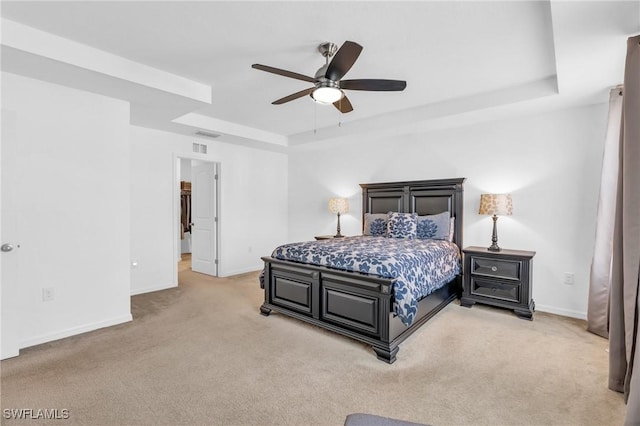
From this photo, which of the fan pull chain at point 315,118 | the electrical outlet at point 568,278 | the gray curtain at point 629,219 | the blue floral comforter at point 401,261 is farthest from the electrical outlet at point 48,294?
the electrical outlet at point 568,278

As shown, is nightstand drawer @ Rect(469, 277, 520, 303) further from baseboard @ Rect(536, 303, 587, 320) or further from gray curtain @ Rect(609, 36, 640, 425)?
gray curtain @ Rect(609, 36, 640, 425)

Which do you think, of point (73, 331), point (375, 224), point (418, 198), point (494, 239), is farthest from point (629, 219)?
point (73, 331)

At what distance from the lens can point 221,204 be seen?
560 centimetres

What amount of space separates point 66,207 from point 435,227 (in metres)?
4.34

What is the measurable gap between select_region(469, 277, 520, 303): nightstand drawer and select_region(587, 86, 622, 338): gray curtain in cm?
67

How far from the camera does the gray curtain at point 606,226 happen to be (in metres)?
3.04

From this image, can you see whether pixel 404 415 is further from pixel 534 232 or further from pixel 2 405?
pixel 534 232

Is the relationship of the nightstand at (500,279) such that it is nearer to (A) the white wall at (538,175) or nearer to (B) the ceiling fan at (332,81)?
(A) the white wall at (538,175)

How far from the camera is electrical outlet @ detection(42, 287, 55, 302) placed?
293cm

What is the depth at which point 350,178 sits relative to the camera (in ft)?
18.9

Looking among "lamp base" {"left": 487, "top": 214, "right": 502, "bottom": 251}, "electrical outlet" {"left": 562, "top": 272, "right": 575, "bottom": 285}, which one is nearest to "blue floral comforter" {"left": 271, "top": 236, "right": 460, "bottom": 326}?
"lamp base" {"left": 487, "top": 214, "right": 502, "bottom": 251}

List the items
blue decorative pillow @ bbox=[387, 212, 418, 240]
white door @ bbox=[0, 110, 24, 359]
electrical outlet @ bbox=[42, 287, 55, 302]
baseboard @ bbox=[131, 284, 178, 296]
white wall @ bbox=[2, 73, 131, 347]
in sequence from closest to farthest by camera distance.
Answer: white door @ bbox=[0, 110, 24, 359] → white wall @ bbox=[2, 73, 131, 347] → electrical outlet @ bbox=[42, 287, 55, 302] → blue decorative pillow @ bbox=[387, 212, 418, 240] → baseboard @ bbox=[131, 284, 178, 296]

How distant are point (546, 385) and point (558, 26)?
2497 mm

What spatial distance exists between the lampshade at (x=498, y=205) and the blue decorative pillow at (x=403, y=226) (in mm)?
932
